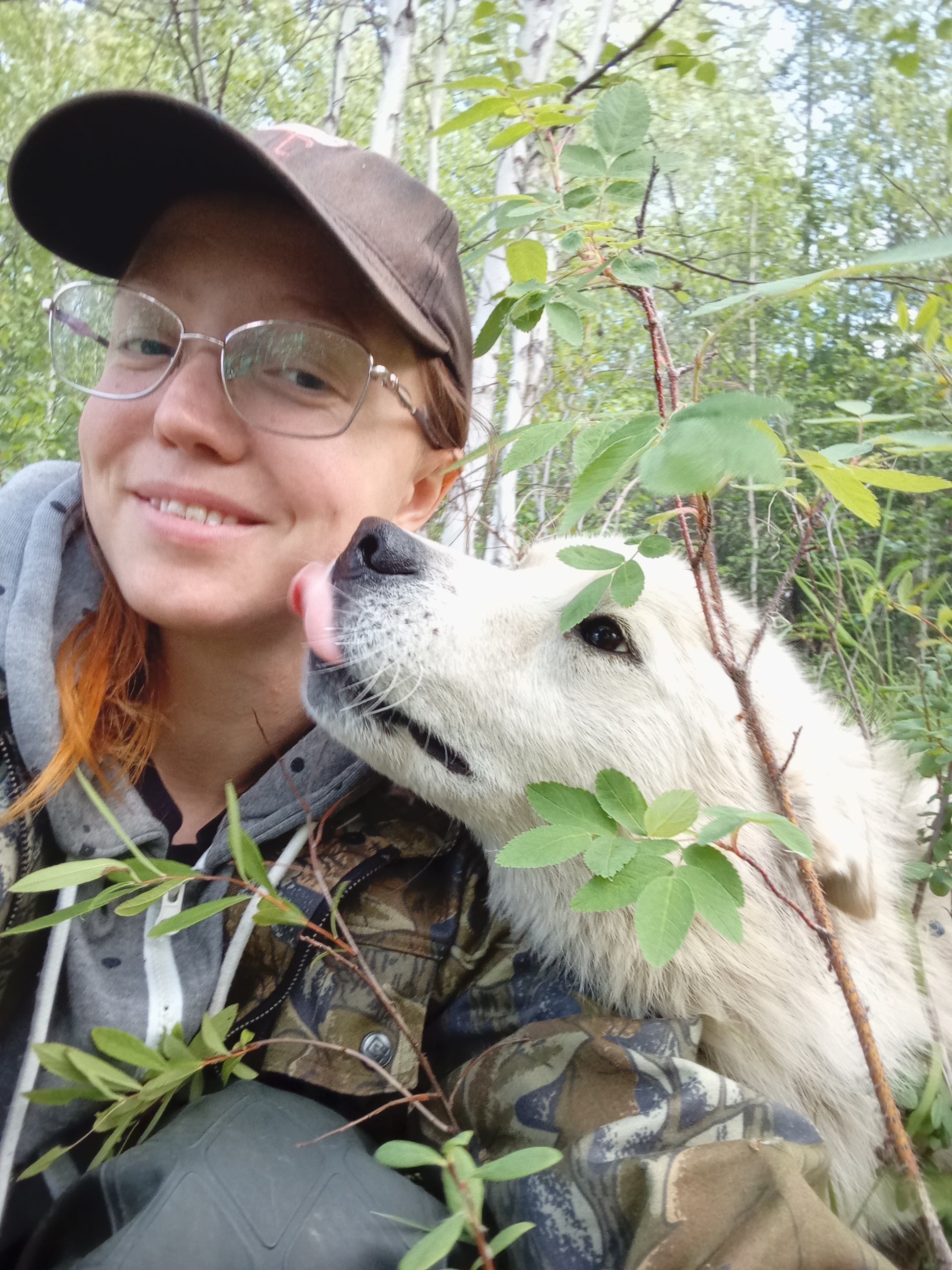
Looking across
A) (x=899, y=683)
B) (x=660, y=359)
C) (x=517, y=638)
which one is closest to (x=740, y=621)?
(x=517, y=638)

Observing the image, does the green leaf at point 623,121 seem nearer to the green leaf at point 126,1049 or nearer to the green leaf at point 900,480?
the green leaf at point 900,480

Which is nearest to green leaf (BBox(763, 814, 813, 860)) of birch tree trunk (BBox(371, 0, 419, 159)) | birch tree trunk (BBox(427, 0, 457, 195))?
birch tree trunk (BBox(371, 0, 419, 159))

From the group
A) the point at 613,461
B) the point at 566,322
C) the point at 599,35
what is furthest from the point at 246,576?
the point at 599,35

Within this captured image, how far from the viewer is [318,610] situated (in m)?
1.64

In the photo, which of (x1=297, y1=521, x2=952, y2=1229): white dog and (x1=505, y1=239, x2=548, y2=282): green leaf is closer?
(x1=505, y1=239, x2=548, y2=282): green leaf

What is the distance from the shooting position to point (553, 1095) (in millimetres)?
1360

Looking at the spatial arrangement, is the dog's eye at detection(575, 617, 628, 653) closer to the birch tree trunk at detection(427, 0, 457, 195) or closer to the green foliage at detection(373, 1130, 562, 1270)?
the green foliage at detection(373, 1130, 562, 1270)

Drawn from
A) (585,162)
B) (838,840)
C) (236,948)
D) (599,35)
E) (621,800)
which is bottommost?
(236,948)

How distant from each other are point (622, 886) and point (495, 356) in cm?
425

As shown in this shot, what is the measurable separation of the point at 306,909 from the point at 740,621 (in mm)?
1237

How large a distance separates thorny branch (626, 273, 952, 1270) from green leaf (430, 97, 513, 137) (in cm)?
43

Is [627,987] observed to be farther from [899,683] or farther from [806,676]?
[899,683]

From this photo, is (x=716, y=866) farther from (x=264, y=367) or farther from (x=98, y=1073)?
(x=264, y=367)

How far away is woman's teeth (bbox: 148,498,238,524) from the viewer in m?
1.63
